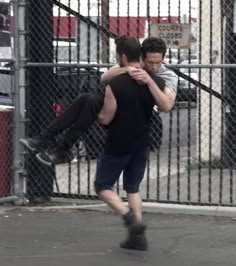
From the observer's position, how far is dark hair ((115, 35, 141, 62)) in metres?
6.13

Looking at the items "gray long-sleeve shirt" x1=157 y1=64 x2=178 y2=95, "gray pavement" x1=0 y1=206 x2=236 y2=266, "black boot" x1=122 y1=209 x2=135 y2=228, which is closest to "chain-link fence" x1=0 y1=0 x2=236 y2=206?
"gray pavement" x1=0 y1=206 x2=236 y2=266

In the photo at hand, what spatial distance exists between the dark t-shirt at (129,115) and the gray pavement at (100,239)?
2.98ft

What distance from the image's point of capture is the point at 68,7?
8.62 meters

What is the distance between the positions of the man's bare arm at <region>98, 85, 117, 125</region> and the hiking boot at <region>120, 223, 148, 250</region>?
90 centimetres

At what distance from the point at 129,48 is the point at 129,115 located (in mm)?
548

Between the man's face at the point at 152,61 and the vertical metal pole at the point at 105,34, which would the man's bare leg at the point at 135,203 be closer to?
the man's face at the point at 152,61

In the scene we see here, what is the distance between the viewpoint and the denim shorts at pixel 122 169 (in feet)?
20.7

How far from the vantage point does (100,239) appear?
22.7 ft

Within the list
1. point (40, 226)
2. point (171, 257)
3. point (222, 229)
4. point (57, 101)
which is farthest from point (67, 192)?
point (171, 257)

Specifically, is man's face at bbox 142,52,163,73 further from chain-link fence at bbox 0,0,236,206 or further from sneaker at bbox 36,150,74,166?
chain-link fence at bbox 0,0,236,206

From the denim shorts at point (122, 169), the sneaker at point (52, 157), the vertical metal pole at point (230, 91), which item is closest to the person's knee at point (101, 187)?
the denim shorts at point (122, 169)

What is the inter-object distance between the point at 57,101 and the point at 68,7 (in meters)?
1.09

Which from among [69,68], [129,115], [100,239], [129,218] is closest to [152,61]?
[129,115]

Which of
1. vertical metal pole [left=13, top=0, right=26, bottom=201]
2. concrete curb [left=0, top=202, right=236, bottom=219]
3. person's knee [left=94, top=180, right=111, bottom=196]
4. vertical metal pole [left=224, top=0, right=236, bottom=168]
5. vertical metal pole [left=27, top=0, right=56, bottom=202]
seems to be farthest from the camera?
vertical metal pole [left=224, top=0, right=236, bottom=168]
